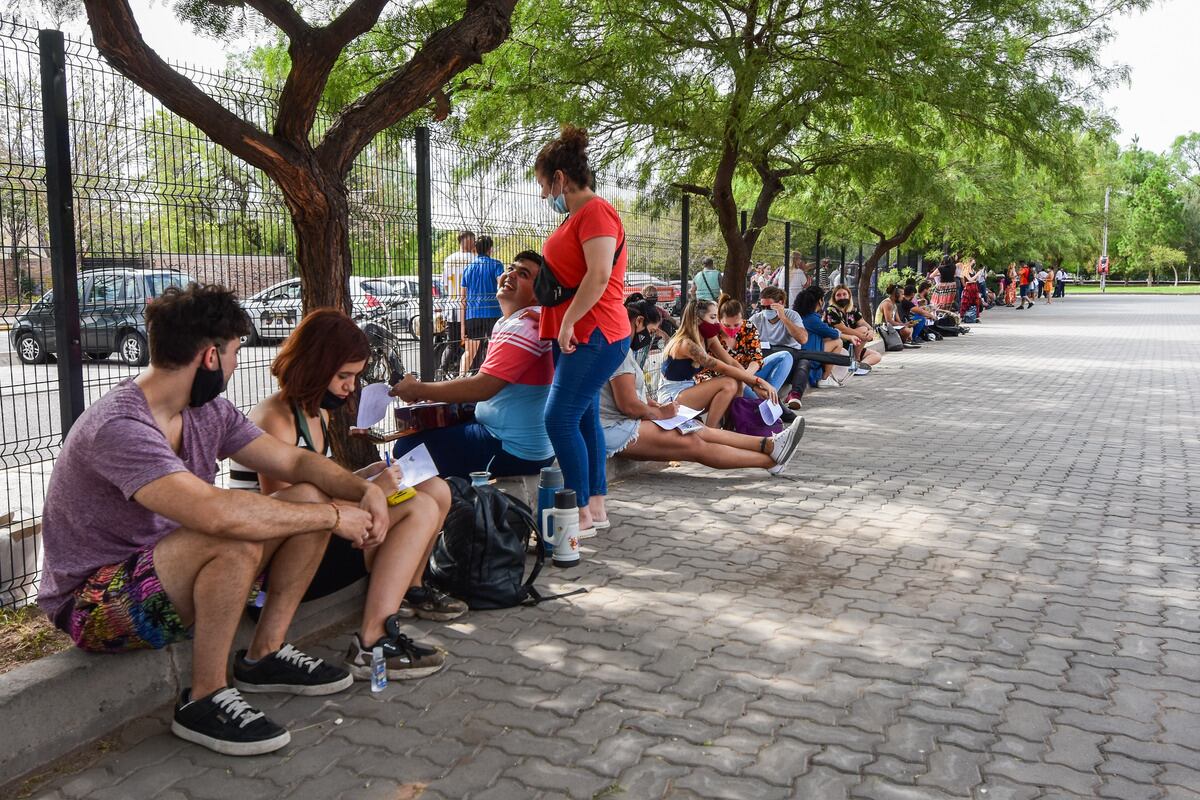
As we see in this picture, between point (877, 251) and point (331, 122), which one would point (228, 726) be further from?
point (877, 251)

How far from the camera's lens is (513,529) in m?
4.66

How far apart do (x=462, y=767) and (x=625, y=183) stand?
782 cm

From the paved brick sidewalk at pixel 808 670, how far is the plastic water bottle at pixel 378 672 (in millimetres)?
78

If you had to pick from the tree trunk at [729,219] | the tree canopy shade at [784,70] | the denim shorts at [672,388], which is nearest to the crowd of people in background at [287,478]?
the denim shorts at [672,388]

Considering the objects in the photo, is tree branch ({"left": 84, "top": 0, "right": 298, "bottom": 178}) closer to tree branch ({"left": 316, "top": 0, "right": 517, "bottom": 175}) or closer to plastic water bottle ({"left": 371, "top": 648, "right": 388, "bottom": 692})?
tree branch ({"left": 316, "top": 0, "right": 517, "bottom": 175})

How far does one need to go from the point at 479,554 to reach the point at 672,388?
4205 mm

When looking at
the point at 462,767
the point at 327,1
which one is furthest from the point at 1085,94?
the point at 462,767

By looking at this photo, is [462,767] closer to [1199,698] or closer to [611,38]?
[1199,698]

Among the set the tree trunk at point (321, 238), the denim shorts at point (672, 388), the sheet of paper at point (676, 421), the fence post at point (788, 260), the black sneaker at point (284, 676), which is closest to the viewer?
the black sneaker at point (284, 676)

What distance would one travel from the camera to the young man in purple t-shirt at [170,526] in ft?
9.94

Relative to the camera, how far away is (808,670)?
3.91 m

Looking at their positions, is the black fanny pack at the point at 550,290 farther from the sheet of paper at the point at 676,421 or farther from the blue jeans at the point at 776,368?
the blue jeans at the point at 776,368

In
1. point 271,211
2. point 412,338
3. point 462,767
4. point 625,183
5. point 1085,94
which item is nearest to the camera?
point 462,767

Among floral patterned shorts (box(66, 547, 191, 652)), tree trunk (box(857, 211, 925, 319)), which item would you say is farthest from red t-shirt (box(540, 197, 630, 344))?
tree trunk (box(857, 211, 925, 319))
